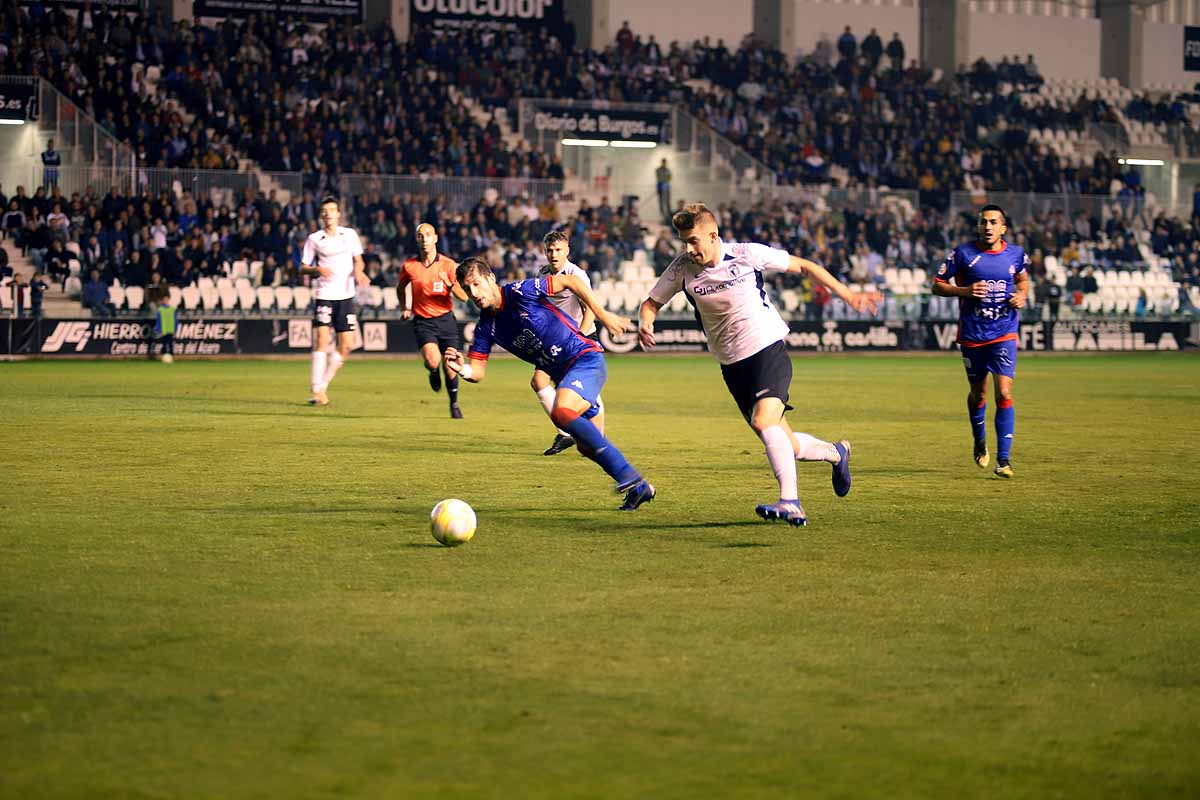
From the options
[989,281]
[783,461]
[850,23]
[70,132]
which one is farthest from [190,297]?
[850,23]

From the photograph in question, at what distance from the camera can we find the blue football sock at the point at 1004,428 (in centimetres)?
1202

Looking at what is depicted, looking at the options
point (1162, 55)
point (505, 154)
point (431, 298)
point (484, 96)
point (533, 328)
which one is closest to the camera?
point (533, 328)

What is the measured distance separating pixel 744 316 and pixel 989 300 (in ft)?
13.1

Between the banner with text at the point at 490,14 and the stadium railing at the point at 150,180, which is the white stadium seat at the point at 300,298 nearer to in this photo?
the stadium railing at the point at 150,180

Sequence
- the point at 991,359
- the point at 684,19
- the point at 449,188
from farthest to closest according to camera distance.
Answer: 1. the point at 684,19
2. the point at 449,188
3. the point at 991,359

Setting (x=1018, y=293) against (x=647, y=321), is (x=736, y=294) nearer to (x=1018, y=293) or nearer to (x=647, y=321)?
(x=647, y=321)

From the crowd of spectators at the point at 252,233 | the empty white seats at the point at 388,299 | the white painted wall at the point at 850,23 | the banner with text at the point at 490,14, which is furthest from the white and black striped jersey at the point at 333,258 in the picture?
the white painted wall at the point at 850,23

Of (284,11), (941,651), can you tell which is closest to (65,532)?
(941,651)

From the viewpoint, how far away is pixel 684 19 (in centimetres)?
4953

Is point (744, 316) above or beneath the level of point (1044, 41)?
beneath

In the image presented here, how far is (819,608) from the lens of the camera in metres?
6.52

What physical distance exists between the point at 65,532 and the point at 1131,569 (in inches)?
Result: 224

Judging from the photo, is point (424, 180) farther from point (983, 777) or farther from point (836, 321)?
point (983, 777)

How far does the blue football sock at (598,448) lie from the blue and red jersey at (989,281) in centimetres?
421
